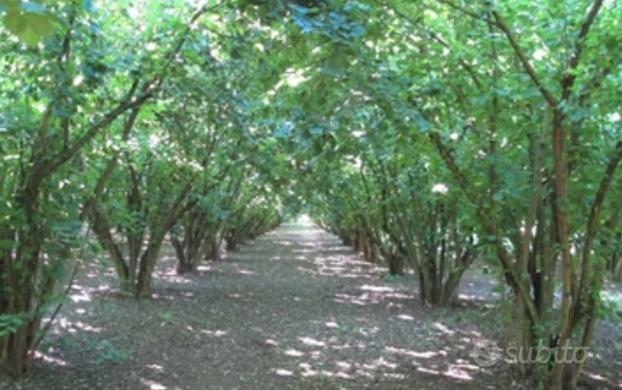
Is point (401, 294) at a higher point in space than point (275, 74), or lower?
lower

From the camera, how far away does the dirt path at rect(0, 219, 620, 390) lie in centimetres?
612

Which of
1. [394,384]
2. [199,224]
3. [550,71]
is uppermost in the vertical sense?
[550,71]

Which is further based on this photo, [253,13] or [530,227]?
[530,227]

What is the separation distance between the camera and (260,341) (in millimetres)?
8016

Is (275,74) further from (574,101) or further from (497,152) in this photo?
(497,152)

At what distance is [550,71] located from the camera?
14.9 feet

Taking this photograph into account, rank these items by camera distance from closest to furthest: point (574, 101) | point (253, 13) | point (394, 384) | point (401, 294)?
point (253, 13) → point (574, 101) → point (394, 384) → point (401, 294)

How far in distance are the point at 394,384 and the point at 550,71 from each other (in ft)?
10.4

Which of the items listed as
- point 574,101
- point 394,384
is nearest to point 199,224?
point 394,384

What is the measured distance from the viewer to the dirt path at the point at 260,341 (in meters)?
6.12

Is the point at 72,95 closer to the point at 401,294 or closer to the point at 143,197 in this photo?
the point at 143,197

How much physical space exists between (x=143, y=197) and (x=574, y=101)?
27.1 feet

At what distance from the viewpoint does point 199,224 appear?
1627 centimetres

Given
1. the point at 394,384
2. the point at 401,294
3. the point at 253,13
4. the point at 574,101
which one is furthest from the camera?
the point at 401,294
